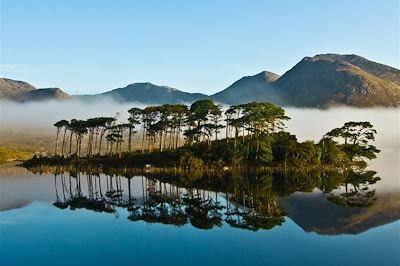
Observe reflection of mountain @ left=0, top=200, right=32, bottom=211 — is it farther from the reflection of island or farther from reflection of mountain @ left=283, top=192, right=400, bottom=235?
reflection of mountain @ left=283, top=192, right=400, bottom=235

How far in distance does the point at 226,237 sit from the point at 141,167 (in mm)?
64197

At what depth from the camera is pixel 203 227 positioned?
2923 cm

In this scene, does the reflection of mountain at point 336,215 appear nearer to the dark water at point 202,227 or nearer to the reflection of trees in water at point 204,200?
the dark water at point 202,227

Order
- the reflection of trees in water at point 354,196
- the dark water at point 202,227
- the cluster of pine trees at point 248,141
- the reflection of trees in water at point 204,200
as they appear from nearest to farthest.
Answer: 1. the dark water at point 202,227
2. the reflection of trees in water at point 204,200
3. the reflection of trees in water at point 354,196
4. the cluster of pine trees at point 248,141

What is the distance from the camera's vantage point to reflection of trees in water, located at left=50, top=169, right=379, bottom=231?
1274 inches

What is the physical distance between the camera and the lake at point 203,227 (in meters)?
22.1

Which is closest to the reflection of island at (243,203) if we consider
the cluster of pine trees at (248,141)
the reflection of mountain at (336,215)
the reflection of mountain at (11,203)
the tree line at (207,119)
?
the reflection of mountain at (336,215)

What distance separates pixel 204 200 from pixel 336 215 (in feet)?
45.5

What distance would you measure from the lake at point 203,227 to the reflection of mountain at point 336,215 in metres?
0.08

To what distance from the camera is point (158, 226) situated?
98.5 ft

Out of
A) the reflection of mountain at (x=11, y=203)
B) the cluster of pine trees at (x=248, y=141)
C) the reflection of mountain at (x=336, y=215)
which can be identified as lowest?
the reflection of mountain at (x=11, y=203)

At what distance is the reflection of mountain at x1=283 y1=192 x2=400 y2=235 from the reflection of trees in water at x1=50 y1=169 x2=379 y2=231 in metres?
1.33

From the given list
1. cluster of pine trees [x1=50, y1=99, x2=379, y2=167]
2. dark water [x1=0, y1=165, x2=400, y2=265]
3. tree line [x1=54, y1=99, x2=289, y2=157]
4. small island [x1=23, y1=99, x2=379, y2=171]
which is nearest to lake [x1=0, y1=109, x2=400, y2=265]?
dark water [x1=0, y1=165, x2=400, y2=265]

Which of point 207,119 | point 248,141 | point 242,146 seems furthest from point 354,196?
point 207,119
